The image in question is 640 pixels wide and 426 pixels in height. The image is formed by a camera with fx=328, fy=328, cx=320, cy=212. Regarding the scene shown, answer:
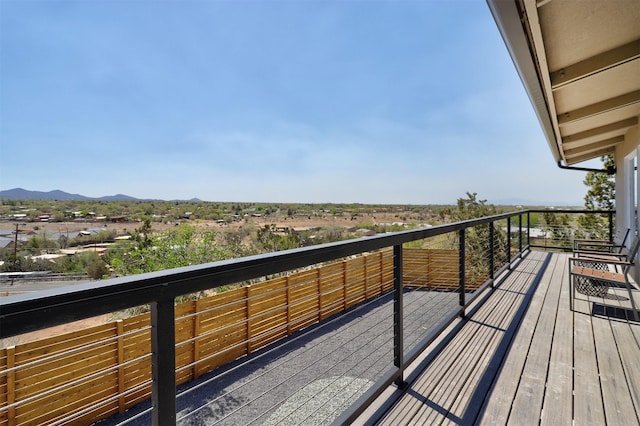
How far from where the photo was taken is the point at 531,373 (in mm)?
2236

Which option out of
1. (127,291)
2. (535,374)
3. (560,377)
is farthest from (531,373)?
(127,291)

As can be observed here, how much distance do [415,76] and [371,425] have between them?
1452cm

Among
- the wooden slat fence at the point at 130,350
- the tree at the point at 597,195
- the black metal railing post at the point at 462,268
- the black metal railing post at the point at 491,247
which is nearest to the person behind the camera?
the black metal railing post at the point at 462,268

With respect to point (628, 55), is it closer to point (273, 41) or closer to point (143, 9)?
point (273, 41)

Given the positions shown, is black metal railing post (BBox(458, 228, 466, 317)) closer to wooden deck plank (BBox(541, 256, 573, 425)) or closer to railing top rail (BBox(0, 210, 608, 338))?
wooden deck plank (BBox(541, 256, 573, 425))

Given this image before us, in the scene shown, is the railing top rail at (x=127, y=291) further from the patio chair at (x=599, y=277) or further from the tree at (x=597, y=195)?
the tree at (x=597, y=195)

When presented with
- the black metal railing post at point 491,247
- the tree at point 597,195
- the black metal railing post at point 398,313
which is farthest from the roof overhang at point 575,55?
the tree at point 597,195

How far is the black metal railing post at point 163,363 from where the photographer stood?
901mm

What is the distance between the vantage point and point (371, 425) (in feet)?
5.55

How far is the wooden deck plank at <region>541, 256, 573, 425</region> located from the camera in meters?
1.81

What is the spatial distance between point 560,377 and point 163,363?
8.17 ft

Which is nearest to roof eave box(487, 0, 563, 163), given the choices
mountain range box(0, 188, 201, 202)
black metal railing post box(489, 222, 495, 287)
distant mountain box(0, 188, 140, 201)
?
black metal railing post box(489, 222, 495, 287)

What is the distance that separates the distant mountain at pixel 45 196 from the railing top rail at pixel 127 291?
2862 centimetres

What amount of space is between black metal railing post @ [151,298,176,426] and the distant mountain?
28654 mm
